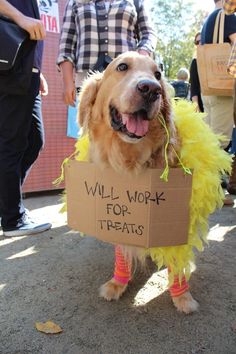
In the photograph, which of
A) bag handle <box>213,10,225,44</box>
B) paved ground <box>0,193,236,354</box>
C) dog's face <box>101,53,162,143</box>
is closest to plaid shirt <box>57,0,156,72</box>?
dog's face <box>101,53,162,143</box>

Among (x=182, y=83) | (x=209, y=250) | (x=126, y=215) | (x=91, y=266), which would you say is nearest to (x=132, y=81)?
(x=126, y=215)

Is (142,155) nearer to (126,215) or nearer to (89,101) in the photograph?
(126,215)

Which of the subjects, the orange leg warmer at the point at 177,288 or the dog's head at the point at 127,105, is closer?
the dog's head at the point at 127,105

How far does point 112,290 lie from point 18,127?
132cm

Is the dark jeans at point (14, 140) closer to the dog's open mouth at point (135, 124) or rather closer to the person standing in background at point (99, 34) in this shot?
the person standing in background at point (99, 34)

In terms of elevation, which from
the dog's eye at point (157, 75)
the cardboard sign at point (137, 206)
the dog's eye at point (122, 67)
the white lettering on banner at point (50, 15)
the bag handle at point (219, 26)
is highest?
the white lettering on banner at point (50, 15)

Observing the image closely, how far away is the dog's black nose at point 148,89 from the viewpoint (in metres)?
1.61

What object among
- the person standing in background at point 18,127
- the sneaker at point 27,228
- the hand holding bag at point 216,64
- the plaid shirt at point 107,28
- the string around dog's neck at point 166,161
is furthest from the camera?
the hand holding bag at point 216,64

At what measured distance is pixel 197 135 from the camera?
186cm

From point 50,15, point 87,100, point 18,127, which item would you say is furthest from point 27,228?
point 50,15

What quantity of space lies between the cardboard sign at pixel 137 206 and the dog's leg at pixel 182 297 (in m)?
0.24

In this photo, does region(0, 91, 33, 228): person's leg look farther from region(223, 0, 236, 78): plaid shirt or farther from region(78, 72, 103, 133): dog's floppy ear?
region(223, 0, 236, 78): plaid shirt

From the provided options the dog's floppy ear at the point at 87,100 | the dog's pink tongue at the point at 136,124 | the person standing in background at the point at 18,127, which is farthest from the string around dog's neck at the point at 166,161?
the person standing in background at the point at 18,127

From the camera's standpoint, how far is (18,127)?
8.23 ft
